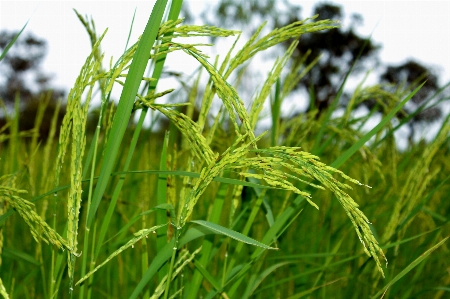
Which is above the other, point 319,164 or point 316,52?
point 316,52

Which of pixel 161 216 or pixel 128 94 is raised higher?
pixel 128 94

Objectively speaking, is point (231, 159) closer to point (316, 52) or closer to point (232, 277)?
point (232, 277)

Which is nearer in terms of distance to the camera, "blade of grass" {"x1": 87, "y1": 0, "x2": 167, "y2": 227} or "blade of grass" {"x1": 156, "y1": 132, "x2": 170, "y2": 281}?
"blade of grass" {"x1": 87, "y1": 0, "x2": 167, "y2": 227}

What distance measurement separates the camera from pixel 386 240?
138 centimetres

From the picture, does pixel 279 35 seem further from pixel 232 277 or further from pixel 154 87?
pixel 232 277

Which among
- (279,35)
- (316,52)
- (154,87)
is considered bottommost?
(154,87)

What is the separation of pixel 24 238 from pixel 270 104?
3.68 feet

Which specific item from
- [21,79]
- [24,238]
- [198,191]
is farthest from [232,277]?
[21,79]

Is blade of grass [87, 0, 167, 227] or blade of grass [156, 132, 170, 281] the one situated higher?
blade of grass [87, 0, 167, 227]

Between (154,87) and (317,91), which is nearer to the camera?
(154,87)

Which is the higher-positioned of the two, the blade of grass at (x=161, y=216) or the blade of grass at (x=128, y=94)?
the blade of grass at (x=128, y=94)

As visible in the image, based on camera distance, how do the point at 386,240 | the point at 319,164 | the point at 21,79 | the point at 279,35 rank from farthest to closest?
the point at 21,79, the point at 386,240, the point at 279,35, the point at 319,164

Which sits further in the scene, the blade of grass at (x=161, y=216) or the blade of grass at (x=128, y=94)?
the blade of grass at (x=161, y=216)

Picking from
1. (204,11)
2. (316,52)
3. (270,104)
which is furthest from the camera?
(316,52)
